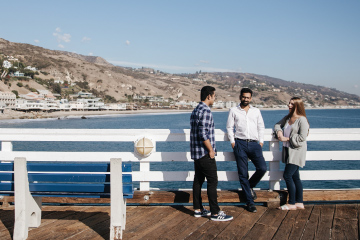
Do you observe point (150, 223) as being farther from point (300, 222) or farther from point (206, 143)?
point (300, 222)

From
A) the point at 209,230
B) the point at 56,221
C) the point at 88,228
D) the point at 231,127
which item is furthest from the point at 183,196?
the point at 56,221

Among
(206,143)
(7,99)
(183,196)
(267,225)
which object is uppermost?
(206,143)

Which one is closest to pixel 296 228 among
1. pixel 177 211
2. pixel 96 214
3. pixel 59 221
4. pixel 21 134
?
pixel 177 211

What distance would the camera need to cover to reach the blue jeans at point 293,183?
502 centimetres

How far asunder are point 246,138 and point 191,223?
58.8 inches

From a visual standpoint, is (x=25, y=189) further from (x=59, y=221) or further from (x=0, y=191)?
(x=59, y=221)

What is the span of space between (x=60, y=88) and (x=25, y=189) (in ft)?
503

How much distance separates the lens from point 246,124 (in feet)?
16.3

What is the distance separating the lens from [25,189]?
392 cm

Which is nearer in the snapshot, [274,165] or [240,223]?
[240,223]

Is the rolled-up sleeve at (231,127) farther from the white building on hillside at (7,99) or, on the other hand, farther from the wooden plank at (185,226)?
the white building on hillside at (7,99)

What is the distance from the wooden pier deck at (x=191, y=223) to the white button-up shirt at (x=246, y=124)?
116cm

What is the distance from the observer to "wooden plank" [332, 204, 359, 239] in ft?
13.6

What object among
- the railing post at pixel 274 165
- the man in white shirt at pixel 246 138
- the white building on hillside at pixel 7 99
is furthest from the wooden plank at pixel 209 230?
the white building on hillside at pixel 7 99
